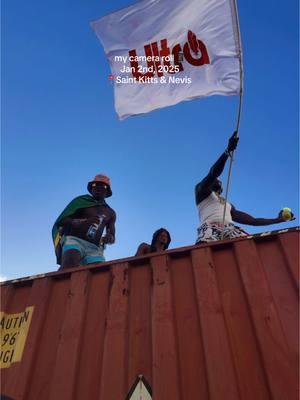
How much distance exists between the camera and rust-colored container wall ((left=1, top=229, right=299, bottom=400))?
6.19 feet

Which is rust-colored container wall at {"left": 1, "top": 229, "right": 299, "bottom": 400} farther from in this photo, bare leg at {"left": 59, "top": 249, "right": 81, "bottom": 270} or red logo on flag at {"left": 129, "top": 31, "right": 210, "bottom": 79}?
red logo on flag at {"left": 129, "top": 31, "right": 210, "bottom": 79}

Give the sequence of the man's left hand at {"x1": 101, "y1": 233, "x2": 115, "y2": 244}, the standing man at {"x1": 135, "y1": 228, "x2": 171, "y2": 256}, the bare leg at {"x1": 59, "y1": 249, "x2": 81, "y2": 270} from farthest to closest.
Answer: the standing man at {"x1": 135, "y1": 228, "x2": 171, "y2": 256} < the man's left hand at {"x1": 101, "y1": 233, "x2": 115, "y2": 244} < the bare leg at {"x1": 59, "y1": 249, "x2": 81, "y2": 270}

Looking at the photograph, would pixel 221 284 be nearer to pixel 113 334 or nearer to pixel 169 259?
A: pixel 169 259

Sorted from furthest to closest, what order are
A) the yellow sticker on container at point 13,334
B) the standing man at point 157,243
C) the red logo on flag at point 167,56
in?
1. the standing man at point 157,243
2. the red logo on flag at point 167,56
3. the yellow sticker on container at point 13,334

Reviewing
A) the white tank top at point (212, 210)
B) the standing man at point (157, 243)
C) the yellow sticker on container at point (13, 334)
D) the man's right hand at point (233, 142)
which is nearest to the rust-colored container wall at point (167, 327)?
the yellow sticker on container at point (13, 334)

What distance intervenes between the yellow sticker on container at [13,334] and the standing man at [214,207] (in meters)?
1.84

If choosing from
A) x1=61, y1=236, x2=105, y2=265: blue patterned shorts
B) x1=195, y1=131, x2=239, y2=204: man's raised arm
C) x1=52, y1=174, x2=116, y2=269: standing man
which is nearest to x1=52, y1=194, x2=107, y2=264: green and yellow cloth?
x1=52, y1=174, x2=116, y2=269: standing man

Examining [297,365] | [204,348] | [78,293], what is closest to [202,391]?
[204,348]

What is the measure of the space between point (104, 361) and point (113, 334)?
0.61 feet

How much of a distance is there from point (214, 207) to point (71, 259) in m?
1.73

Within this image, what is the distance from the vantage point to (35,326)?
97.6 inches

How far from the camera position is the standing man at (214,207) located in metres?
3.34

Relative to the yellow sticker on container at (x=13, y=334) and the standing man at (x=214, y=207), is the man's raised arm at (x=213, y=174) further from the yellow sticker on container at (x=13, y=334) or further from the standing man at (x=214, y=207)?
the yellow sticker on container at (x=13, y=334)

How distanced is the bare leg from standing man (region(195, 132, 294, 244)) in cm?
136
